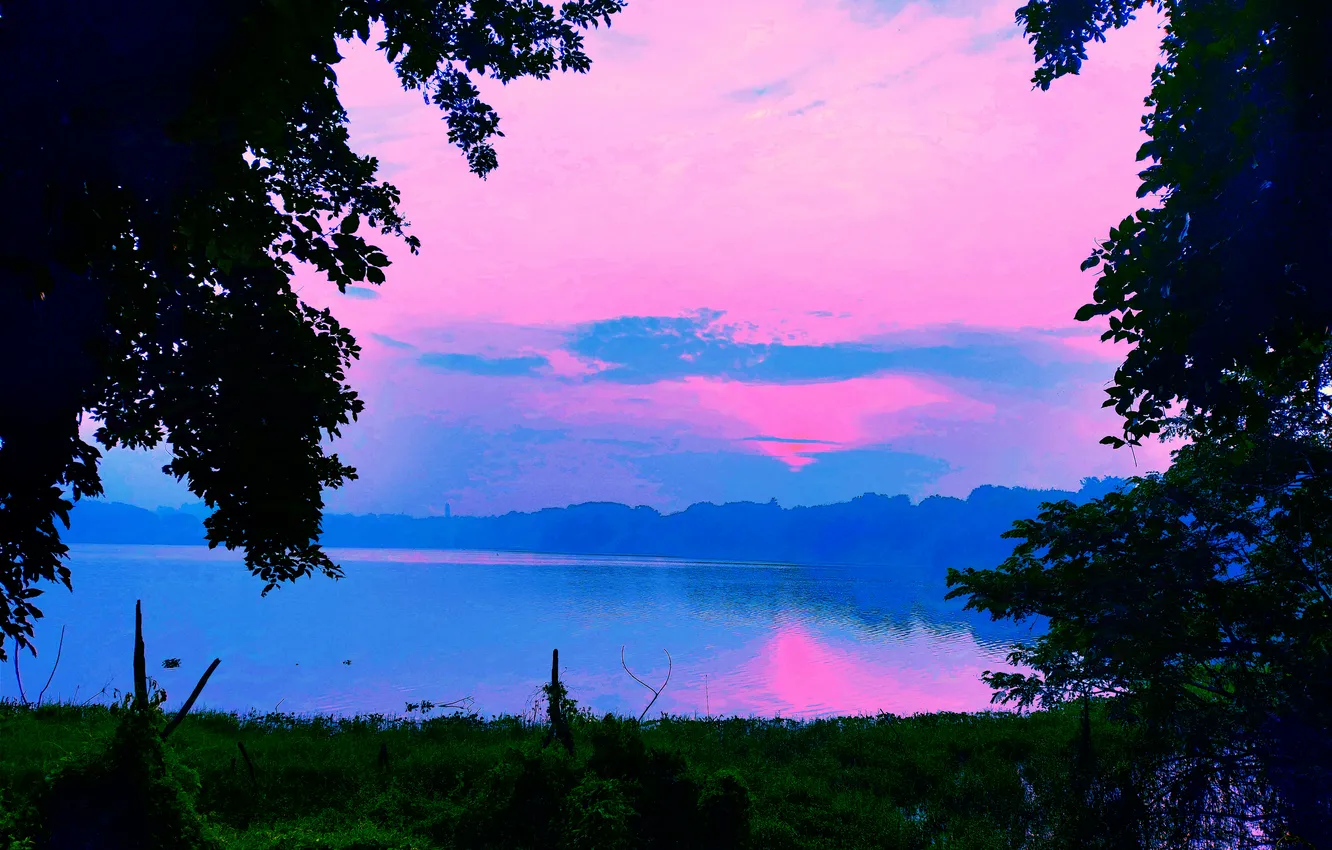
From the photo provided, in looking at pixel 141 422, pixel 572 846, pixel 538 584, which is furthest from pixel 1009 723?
pixel 538 584

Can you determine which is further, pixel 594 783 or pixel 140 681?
pixel 140 681

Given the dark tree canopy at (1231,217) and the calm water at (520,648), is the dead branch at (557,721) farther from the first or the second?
the calm water at (520,648)

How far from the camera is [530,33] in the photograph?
14359 millimetres

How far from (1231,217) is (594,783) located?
12148mm

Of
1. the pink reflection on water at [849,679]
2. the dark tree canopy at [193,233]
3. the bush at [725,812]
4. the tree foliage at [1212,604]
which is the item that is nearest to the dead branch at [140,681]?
the dark tree canopy at [193,233]

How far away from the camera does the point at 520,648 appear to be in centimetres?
6238

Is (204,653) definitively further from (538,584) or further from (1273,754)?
(538,584)

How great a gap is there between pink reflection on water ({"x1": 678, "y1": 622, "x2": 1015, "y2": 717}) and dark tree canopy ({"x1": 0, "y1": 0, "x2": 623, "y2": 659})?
33151mm

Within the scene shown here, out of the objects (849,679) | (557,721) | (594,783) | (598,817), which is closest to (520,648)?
(849,679)

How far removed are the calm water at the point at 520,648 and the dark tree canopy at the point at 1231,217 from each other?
3529 cm

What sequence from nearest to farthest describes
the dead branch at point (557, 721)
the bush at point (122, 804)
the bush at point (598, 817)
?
1. the bush at point (122, 804)
2. the bush at point (598, 817)
3. the dead branch at point (557, 721)

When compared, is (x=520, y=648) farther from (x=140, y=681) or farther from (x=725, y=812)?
(x=725, y=812)

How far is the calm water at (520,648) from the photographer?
43.8 metres

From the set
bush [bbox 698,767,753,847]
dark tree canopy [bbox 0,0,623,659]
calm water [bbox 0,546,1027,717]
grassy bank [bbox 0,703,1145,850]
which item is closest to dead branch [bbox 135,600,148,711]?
grassy bank [bbox 0,703,1145,850]
